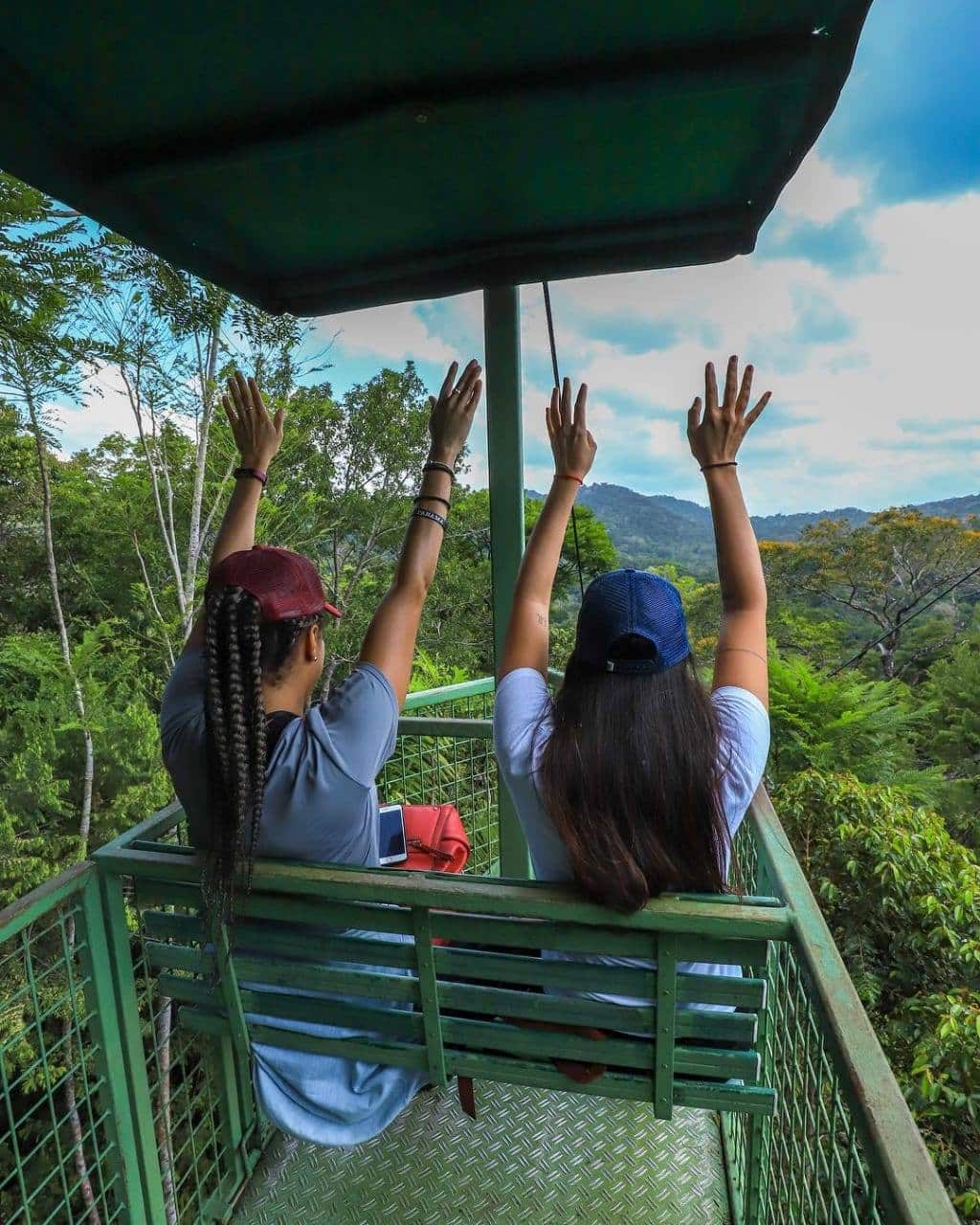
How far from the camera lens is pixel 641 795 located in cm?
95

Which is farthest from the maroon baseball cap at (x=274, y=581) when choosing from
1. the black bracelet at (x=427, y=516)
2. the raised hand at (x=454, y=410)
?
the raised hand at (x=454, y=410)

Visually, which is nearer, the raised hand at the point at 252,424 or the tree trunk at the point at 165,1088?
the tree trunk at the point at 165,1088

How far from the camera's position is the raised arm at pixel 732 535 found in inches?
45.1

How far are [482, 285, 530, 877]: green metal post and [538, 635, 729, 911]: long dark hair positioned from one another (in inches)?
26.1

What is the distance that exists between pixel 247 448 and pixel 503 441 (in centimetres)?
66

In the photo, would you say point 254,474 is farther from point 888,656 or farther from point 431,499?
point 888,656

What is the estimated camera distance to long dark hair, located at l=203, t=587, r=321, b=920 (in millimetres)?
984

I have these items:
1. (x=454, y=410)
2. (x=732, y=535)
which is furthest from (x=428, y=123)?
(x=732, y=535)

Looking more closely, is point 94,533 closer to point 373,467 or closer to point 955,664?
point 373,467

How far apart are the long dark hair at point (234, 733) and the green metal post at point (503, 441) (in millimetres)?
714

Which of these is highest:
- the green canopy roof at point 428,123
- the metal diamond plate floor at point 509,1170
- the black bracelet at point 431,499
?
the green canopy roof at point 428,123

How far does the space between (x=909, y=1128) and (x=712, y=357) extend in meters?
1.31

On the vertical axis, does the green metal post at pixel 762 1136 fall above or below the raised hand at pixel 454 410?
below

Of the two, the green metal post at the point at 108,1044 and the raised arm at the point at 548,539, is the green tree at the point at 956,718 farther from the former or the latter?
the green metal post at the point at 108,1044
